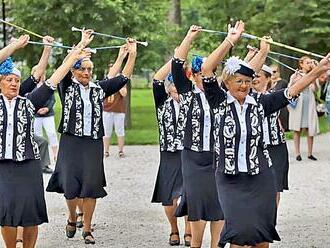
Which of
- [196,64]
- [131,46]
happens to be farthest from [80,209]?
[196,64]

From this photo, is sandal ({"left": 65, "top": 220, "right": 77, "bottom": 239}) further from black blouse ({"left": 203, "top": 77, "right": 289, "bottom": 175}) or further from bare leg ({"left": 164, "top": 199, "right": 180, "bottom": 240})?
black blouse ({"left": 203, "top": 77, "right": 289, "bottom": 175})

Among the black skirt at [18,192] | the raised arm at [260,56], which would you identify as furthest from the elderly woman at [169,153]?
the black skirt at [18,192]

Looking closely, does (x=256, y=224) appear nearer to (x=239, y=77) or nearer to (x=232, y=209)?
(x=232, y=209)

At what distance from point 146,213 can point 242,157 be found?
4.40 meters

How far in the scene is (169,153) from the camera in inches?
340

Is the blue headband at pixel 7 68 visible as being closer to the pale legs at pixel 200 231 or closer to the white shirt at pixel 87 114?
the white shirt at pixel 87 114

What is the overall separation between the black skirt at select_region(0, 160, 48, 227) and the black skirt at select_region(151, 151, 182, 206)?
79.3 inches

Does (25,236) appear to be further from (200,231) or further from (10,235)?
(200,231)

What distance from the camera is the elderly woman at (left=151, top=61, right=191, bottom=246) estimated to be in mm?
8523

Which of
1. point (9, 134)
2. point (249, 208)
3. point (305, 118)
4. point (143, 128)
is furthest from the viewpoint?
point (143, 128)

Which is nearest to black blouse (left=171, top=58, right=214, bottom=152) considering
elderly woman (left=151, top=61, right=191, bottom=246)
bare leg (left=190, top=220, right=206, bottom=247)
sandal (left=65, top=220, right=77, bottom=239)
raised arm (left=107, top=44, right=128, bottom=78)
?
bare leg (left=190, top=220, right=206, bottom=247)

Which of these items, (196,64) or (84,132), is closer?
(196,64)

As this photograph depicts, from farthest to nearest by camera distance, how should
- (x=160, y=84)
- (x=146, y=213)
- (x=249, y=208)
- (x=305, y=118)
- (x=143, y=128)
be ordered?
(x=143, y=128) < (x=305, y=118) < (x=146, y=213) < (x=160, y=84) < (x=249, y=208)

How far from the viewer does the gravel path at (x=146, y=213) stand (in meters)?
8.77
